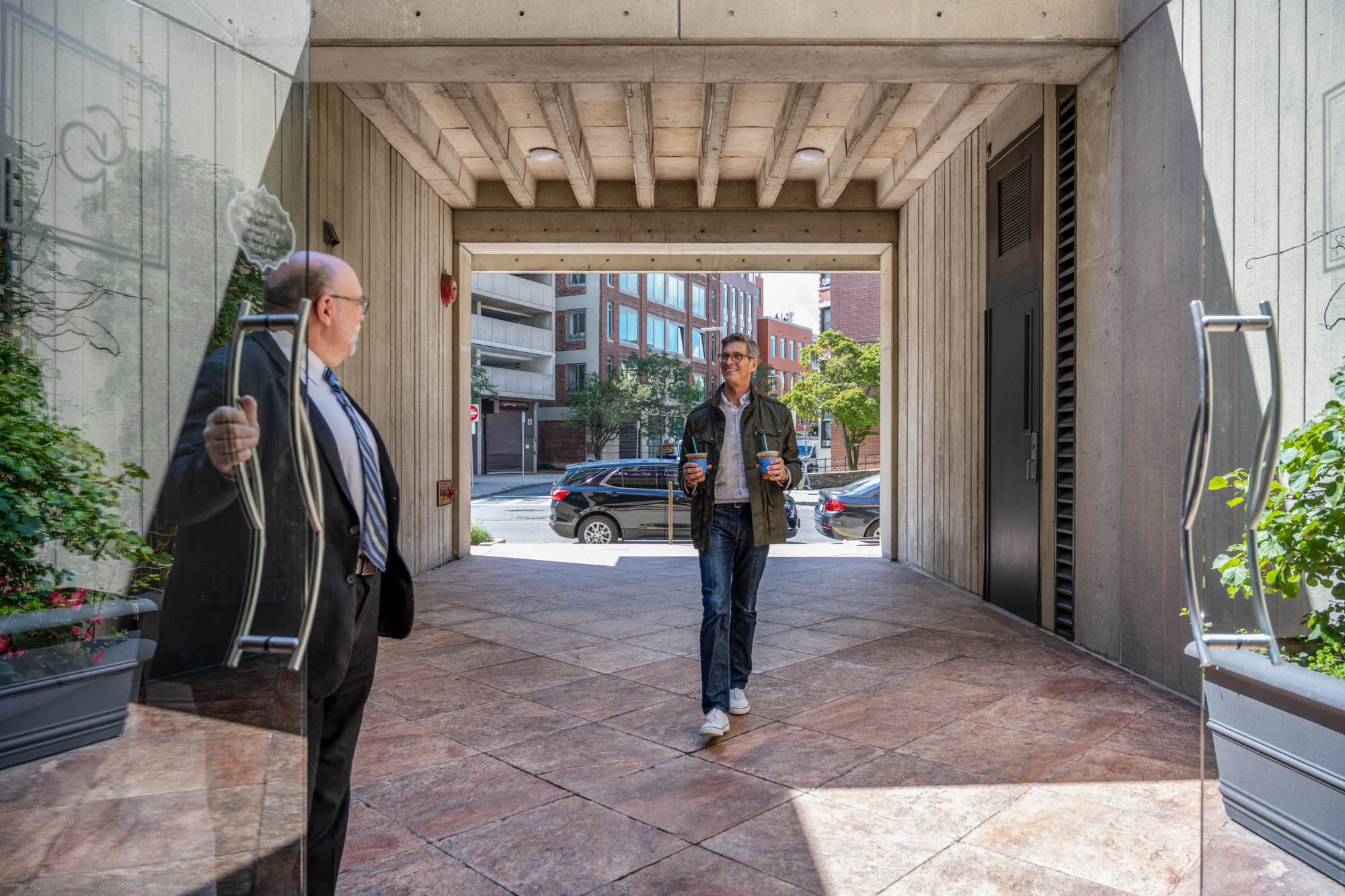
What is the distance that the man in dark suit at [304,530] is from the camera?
150 cm

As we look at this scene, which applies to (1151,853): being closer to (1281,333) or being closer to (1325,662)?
(1325,662)

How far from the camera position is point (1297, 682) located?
5.74 ft

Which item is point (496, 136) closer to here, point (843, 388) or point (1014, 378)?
point (1014, 378)

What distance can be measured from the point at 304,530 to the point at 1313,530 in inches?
82.5

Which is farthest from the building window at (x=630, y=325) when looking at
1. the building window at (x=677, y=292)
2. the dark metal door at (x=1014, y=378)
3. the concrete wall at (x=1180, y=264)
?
the concrete wall at (x=1180, y=264)

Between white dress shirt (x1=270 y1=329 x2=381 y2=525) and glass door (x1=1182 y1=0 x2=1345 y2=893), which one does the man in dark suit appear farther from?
glass door (x1=1182 y1=0 x2=1345 y2=893)

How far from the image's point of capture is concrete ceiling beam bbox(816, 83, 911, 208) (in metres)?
6.93

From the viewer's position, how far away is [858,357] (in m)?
35.0

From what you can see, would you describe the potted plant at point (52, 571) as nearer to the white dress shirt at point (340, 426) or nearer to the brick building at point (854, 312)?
the white dress shirt at point (340, 426)

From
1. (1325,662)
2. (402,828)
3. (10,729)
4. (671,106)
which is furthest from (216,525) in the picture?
(671,106)

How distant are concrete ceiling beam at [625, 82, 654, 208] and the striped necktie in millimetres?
4840

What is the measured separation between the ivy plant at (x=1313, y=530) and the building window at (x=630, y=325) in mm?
45072

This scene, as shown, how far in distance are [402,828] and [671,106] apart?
21.1 ft

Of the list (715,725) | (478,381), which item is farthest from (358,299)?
(478,381)
